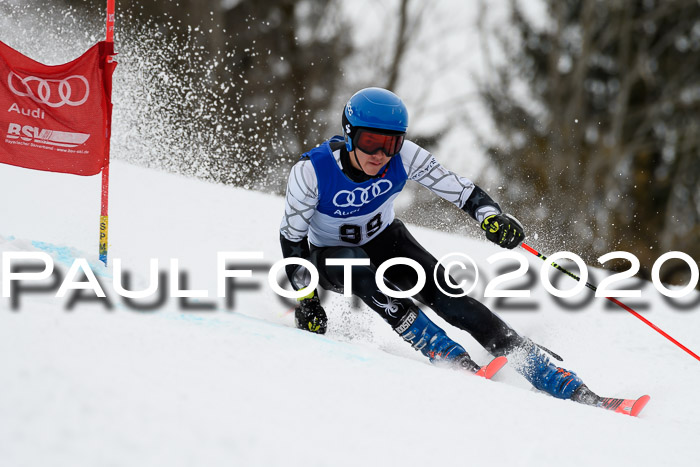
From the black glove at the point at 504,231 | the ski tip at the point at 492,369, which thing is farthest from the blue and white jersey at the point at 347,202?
the ski tip at the point at 492,369

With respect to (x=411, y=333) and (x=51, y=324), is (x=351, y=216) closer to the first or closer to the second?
(x=411, y=333)

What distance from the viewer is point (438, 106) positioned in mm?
19672

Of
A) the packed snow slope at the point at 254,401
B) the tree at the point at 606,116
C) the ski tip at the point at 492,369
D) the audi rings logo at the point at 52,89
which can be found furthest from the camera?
the tree at the point at 606,116

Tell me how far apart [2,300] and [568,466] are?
1.79 meters

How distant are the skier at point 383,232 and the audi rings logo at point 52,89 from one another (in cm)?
157

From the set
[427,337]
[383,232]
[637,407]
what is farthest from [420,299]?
[637,407]

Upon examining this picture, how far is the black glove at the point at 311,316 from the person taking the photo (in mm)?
3307

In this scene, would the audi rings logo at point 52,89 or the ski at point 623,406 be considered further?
the audi rings logo at point 52,89

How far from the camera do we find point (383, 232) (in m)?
3.57

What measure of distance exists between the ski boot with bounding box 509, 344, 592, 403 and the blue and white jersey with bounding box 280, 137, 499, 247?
2.36ft

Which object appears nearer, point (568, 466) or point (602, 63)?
point (568, 466)

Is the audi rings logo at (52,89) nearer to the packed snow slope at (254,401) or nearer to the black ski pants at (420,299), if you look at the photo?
the packed snow slope at (254,401)

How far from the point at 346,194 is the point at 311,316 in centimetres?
59

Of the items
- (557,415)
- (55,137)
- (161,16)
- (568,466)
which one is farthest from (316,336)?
(161,16)
